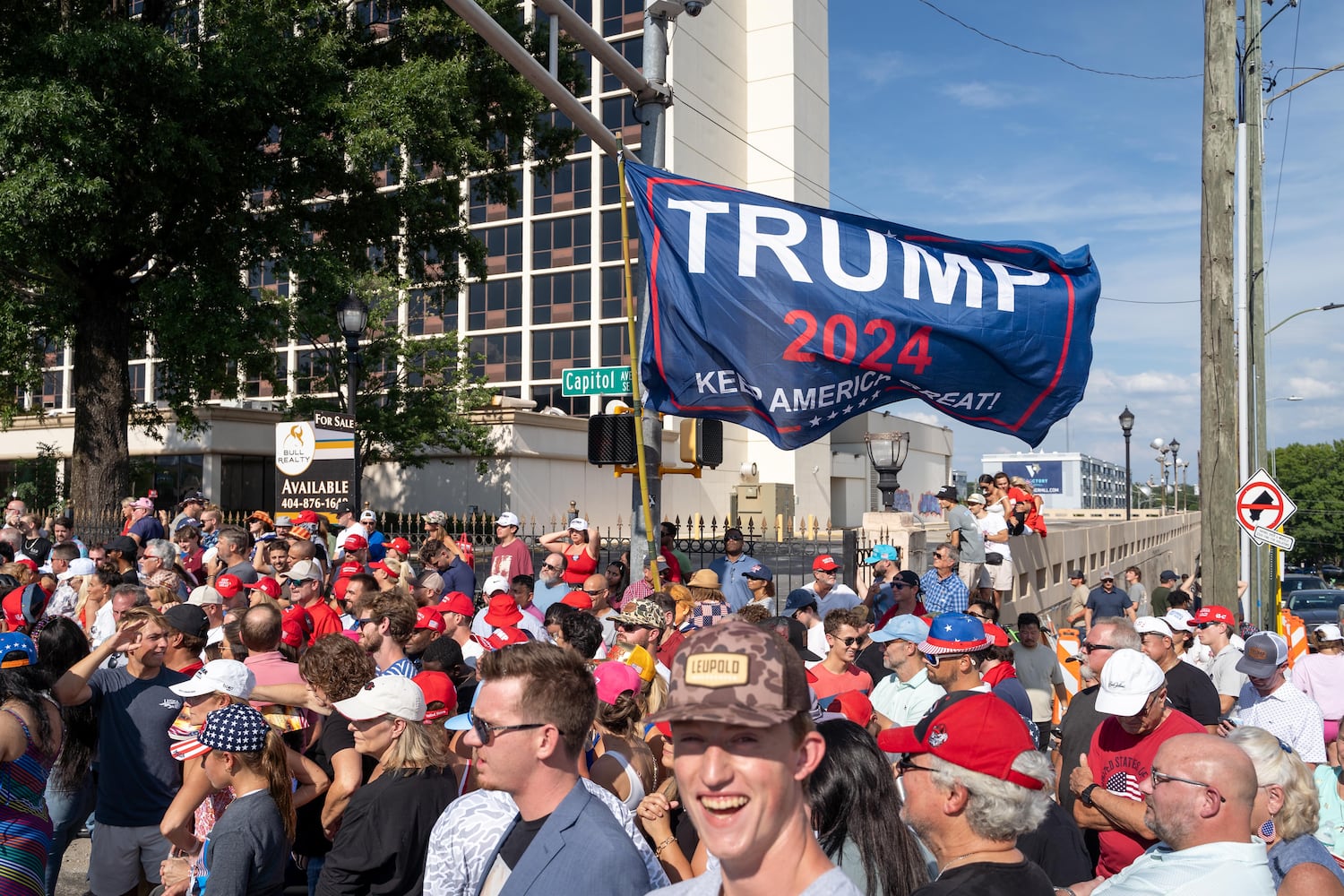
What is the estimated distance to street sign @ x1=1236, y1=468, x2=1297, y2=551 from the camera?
505 inches

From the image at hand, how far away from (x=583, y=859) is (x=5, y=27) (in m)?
19.1

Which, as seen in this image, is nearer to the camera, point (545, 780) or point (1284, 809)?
point (545, 780)

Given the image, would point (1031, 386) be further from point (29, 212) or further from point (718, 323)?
point (29, 212)

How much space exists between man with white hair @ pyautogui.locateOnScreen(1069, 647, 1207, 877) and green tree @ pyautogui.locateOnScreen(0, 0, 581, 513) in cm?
1495

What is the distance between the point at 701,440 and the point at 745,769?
273 inches

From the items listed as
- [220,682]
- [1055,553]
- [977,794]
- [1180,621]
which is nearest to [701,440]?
[1180,621]

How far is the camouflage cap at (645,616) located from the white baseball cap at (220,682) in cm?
235

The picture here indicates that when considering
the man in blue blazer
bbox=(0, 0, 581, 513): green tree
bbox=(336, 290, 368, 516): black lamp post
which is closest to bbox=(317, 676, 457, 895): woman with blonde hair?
the man in blue blazer

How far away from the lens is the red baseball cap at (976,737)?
283 centimetres

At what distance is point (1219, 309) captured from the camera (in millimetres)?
10602

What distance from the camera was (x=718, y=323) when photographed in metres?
7.40

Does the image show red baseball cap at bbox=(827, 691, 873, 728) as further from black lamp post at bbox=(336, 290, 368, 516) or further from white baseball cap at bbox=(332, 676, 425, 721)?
black lamp post at bbox=(336, 290, 368, 516)

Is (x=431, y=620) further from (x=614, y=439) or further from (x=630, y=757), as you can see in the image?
(x=630, y=757)

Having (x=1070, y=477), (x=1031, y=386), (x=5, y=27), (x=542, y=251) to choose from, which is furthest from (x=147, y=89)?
(x=1070, y=477)
